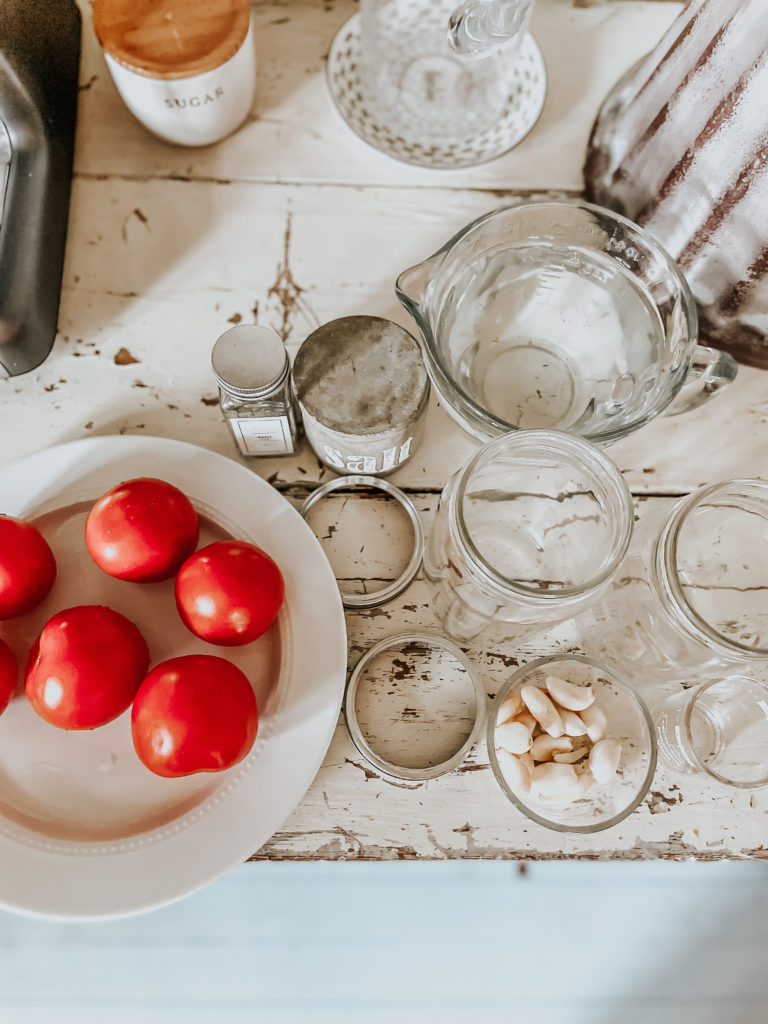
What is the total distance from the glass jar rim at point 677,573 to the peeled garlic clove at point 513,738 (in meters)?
0.13

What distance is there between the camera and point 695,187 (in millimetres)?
536

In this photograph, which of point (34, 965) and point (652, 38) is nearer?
point (652, 38)

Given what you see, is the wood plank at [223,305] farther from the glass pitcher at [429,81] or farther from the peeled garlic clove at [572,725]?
the peeled garlic clove at [572,725]

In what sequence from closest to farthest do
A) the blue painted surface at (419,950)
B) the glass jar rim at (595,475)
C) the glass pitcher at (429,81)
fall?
the glass jar rim at (595,475) → the glass pitcher at (429,81) → the blue painted surface at (419,950)

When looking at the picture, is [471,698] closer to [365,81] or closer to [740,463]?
[740,463]

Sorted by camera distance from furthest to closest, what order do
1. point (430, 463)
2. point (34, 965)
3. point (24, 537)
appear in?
point (34, 965)
point (430, 463)
point (24, 537)

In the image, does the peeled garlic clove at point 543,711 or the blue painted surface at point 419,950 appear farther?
the blue painted surface at point 419,950

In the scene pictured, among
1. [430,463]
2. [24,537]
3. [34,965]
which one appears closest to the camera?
[24,537]

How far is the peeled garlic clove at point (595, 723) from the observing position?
552 mm

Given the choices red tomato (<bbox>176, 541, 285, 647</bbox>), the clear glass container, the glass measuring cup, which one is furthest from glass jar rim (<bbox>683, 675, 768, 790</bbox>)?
red tomato (<bbox>176, 541, 285, 647</bbox>)

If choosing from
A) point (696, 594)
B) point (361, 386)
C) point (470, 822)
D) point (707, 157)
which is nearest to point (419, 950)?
point (470, 822)

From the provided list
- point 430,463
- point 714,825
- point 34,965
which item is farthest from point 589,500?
point 34,965

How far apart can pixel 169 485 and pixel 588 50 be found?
1.77 feet

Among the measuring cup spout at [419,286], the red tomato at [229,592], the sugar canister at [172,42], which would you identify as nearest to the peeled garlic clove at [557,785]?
the red tomato at [229,592]
